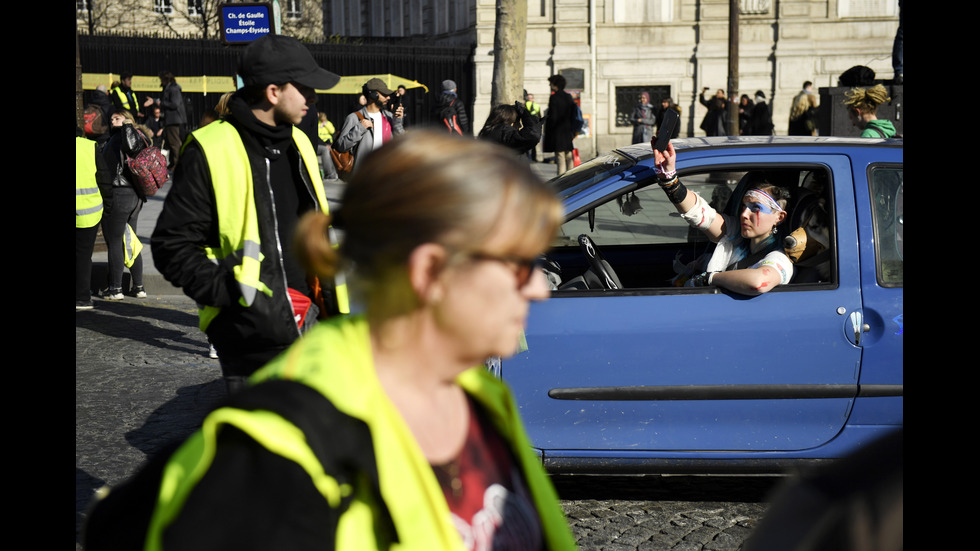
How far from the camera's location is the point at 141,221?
44.5 ft

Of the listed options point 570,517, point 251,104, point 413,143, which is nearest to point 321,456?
point 413,143

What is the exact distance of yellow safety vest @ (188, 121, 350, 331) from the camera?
3.13 m

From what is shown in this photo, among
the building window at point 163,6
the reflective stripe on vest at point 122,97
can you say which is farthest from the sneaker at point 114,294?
the building window at point 163,6

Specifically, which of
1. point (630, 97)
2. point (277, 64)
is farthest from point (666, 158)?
point (630, 97)

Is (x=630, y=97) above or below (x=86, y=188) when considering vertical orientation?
above

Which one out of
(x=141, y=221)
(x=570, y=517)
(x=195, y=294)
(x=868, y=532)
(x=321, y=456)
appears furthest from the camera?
(x=141, y=221)

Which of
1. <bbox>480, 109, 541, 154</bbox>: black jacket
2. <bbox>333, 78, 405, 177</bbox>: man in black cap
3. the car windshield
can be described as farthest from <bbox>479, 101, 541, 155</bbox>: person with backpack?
the car windshield

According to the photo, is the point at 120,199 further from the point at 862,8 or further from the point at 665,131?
the point at 862,8

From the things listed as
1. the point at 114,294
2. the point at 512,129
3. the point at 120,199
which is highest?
the point at 512,129

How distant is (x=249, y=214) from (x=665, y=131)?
1845mm

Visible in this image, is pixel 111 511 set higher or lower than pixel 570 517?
higher

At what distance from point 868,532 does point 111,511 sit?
90 cm

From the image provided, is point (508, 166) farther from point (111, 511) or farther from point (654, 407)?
point (654, 407)

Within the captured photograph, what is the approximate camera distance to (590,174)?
4.36 m
